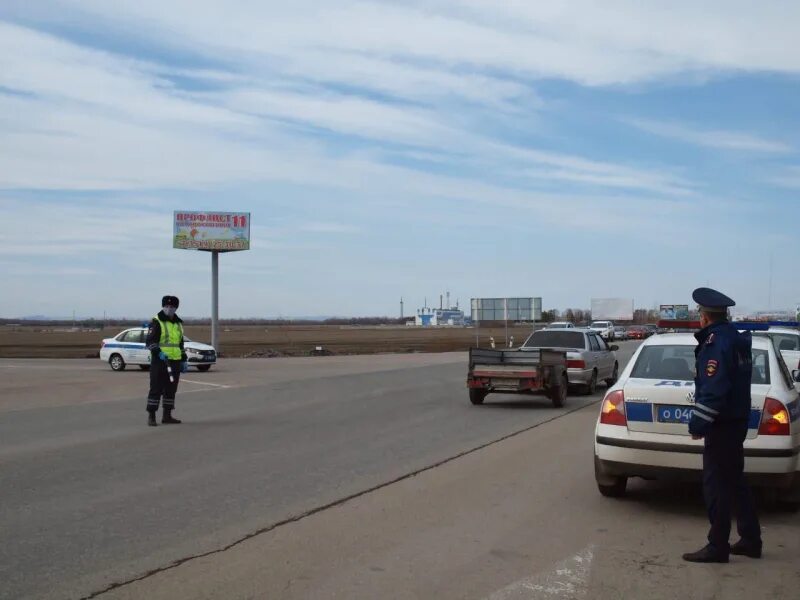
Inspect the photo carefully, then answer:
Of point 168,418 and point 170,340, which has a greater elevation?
point 170,340

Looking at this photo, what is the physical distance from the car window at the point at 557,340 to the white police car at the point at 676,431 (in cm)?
1254

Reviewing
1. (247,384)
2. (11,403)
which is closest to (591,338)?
(247,384)

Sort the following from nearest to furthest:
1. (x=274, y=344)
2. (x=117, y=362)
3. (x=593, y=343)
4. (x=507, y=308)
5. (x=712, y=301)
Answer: (x=712, y=301) < (x=593, y=343) < (x=117, y=362) < (x=507, y=308) < (x=274, y=344)

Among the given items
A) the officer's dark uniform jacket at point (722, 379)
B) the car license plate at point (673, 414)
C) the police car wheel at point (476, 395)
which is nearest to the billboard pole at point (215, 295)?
the police car wheel at point (476, 395)

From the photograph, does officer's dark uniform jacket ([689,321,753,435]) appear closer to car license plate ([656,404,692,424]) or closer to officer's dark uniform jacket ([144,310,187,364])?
car license plate ([656,404,692,424])

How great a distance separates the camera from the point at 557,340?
20859 mm

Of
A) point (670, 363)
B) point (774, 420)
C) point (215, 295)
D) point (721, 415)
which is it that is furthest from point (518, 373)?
point (215, 295)

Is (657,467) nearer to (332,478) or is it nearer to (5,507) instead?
(332,478)

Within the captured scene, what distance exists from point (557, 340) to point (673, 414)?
1367cm

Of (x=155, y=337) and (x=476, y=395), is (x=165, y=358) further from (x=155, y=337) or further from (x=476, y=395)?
(x=476, y=395)

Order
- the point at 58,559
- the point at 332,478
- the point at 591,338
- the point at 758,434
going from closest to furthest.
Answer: the point at 58,559, the point at 758,434, the point at 332,478, the point at 591,338

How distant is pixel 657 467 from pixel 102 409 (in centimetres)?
1193

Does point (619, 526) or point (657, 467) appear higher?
point (657, 467)

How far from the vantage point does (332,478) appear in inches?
360
